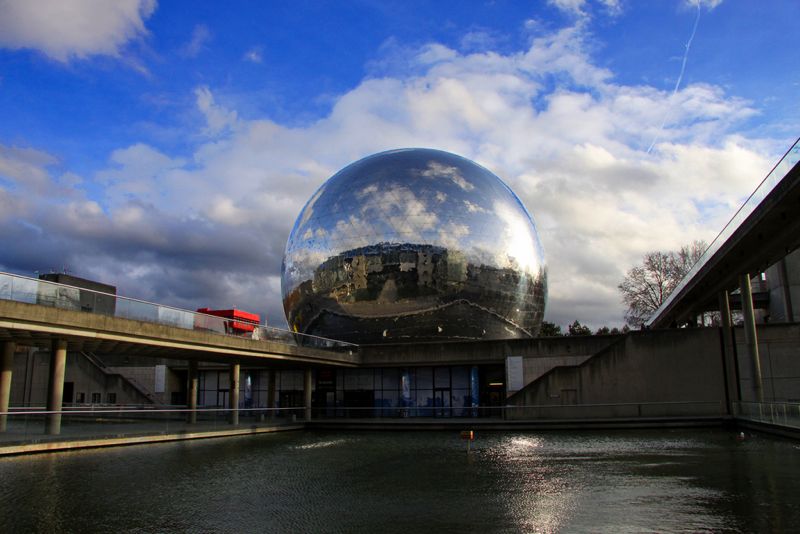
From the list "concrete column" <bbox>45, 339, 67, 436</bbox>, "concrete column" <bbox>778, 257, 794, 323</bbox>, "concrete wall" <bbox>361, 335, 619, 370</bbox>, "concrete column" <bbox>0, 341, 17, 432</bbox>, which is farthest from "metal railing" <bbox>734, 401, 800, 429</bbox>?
"concrete column" <bbox>0, 341, 17, 432</bbox>

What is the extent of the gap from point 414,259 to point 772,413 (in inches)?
707

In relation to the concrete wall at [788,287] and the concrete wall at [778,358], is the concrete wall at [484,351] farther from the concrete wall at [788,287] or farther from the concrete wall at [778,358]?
the concrete wall at [788,287]

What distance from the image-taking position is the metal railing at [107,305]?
1831cm

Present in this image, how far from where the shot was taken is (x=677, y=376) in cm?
3047

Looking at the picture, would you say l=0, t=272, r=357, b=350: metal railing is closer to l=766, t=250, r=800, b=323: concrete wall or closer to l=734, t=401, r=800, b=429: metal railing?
l=734, t=401, r=800, b=429: metal railing

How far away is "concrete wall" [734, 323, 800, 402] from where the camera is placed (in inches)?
1201

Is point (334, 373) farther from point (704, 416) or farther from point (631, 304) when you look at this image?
point (631, 304)

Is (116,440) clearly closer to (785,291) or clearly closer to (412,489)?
(412,489)

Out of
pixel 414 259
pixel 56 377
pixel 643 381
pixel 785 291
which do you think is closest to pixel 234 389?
pixel 56 377

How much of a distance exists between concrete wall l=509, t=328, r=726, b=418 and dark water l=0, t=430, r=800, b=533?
992 centimetres

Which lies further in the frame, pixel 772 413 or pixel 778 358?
pixel 778 358

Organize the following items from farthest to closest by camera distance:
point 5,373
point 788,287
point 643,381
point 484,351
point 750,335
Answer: point 788,287, point 484,351, point 643,381, point 750,335, point 5,373

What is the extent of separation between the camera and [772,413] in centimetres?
2231

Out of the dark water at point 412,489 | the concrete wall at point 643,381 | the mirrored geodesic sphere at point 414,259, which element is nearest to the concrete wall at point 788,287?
the concrete wall at point 643,381
